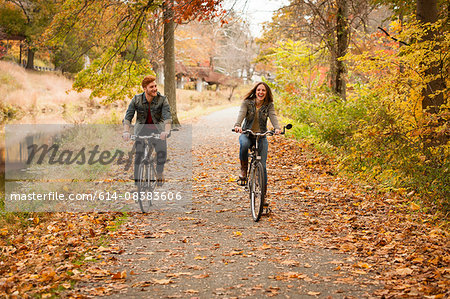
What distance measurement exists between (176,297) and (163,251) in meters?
1.68

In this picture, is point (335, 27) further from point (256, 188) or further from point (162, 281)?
point (162, 281)

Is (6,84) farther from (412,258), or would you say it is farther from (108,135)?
(412,258)

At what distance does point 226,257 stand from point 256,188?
2.02 m

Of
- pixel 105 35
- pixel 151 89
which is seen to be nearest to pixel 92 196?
pixel 151 89

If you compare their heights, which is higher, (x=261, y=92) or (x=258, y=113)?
(x=261, y=92)

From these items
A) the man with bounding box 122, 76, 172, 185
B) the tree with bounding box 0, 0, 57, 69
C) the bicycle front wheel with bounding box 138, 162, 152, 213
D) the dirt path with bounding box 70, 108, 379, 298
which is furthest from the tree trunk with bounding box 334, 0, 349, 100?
the tree with bounding box 0, 0, 57, 69

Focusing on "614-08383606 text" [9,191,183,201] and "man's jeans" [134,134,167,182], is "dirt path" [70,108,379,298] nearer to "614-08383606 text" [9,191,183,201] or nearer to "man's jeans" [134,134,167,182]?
"614-08383606 text" [9,191,183,201]

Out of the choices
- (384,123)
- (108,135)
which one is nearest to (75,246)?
(384,123)

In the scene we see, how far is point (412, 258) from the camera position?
5.65 metres

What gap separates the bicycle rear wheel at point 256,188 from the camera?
7.59 meters

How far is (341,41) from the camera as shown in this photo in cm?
1520

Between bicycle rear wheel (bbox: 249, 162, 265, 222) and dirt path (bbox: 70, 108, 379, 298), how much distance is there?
0.75 feet

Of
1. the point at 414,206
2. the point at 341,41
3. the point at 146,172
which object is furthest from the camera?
the point at 341,41

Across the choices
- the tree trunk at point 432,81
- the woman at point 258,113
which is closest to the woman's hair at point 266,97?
the woman at point 258,113
